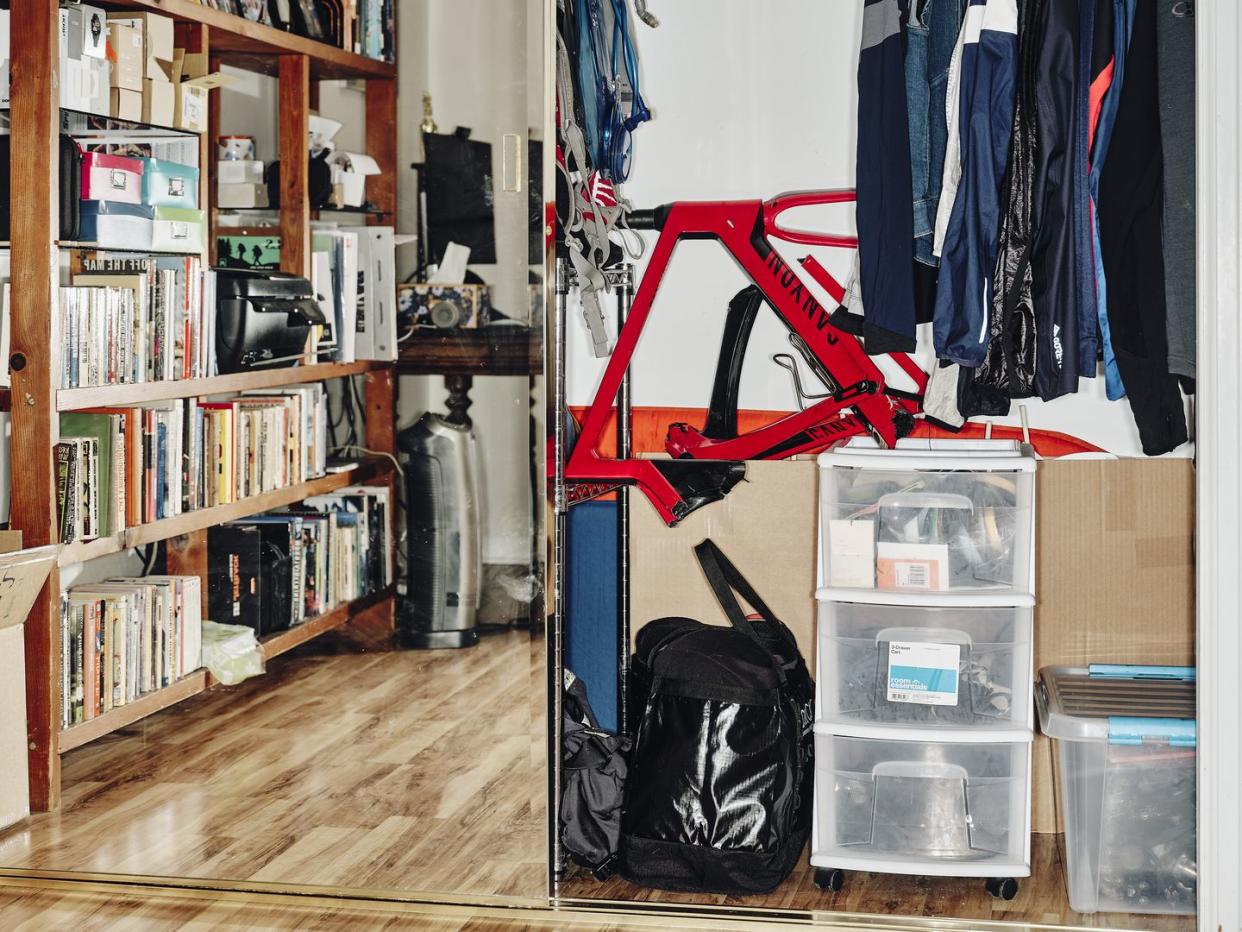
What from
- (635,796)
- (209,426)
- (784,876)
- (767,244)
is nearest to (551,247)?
(767,244)

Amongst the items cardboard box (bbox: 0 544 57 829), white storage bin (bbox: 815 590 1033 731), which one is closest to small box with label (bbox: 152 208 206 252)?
cardboard box (bbox: 0 544 57 829)

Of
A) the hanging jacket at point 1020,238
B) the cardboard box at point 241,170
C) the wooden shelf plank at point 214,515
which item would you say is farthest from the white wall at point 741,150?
the cardboard box at point 241,170

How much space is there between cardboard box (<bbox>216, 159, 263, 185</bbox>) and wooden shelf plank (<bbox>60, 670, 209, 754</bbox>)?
987 mm

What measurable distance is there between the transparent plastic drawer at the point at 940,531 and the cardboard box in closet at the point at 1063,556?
0.24 metres

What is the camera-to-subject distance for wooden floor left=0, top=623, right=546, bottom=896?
2.62m

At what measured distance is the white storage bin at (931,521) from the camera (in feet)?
8.27

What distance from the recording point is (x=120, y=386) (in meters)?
2.77

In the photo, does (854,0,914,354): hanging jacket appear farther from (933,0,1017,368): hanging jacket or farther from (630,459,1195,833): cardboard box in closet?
(630,459,1195,833): cardboard box in closet

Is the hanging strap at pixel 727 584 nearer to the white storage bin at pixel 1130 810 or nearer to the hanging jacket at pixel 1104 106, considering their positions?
the white storage bin at pixel 1130 810

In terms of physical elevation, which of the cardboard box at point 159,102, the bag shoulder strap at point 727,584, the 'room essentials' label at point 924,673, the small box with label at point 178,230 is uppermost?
the cardboard box at point 159,102

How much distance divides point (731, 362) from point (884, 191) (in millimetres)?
596

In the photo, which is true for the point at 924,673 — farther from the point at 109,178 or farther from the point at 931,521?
the point at 109,178
